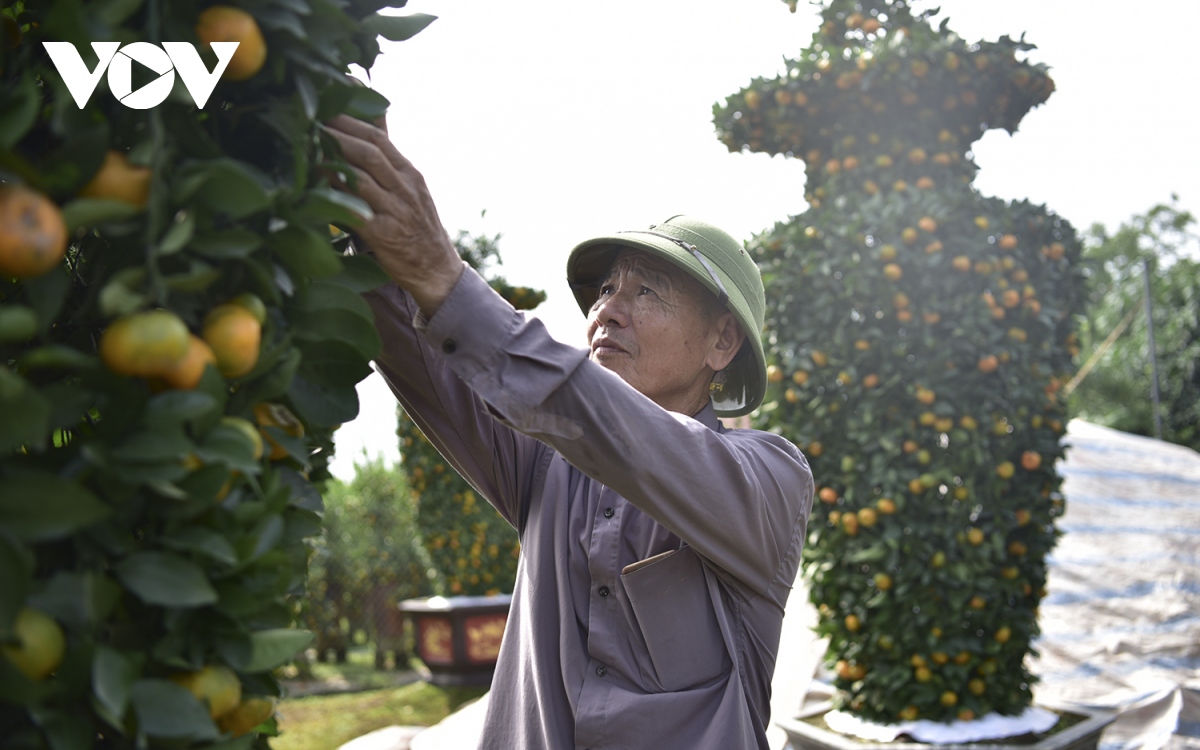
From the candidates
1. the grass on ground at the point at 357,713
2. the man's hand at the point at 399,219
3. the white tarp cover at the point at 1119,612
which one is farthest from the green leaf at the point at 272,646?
the grass on ground at the point at 357,713

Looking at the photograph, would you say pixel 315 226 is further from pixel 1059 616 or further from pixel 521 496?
pixel 1059 616

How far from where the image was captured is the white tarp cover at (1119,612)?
5.16m

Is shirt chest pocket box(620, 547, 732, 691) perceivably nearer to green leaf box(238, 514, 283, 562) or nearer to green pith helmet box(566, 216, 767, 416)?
green pith helmet box(566, 216, 767, 416)

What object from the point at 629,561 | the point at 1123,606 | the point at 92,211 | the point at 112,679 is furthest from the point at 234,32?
the point at 1123,606

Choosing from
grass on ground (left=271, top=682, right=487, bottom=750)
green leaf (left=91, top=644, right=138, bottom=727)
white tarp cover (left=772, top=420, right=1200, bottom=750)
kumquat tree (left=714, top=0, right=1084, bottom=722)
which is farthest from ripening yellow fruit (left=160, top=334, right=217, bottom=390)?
grass on ground (left=271, top=682, right=487, bottom=750)

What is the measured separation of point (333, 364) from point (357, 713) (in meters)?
7.55

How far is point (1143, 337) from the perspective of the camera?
23.2 m

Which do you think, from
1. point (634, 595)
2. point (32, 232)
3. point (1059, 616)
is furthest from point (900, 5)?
point (1059, 616)

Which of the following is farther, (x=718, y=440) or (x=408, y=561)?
(x=408, y=561)

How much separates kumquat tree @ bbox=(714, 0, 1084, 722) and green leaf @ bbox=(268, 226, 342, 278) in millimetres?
3305

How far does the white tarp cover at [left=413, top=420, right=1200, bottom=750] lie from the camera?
5.16 metres

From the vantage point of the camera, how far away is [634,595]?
5.41 ft

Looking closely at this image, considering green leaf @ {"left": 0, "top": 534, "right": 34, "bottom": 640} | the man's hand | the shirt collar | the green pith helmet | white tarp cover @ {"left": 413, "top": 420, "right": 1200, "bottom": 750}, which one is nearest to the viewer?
green leaf @ {"left": 0, "top": 534, "right": 34, "bottom": 640}

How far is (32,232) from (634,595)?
1204 mm
